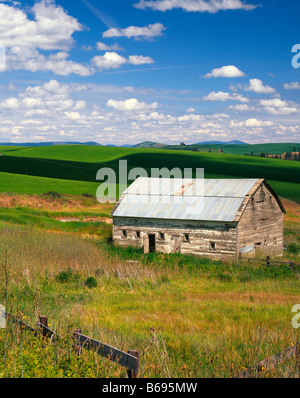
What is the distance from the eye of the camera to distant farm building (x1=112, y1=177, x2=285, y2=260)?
24.8 metres

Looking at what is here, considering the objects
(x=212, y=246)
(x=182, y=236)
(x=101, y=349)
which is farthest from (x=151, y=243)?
(x=101, y=349)

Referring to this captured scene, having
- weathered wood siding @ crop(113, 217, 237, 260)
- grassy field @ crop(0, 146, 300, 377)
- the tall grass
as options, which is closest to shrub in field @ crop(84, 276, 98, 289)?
grassy field @ crop(0, 146, 300, 377)

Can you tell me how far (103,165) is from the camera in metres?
110

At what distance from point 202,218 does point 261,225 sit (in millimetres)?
4325

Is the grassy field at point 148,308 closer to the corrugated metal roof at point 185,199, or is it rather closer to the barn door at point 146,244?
the barn door at point 146,244

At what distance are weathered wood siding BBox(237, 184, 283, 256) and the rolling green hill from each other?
35.6 meters

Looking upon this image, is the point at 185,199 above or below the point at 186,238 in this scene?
above

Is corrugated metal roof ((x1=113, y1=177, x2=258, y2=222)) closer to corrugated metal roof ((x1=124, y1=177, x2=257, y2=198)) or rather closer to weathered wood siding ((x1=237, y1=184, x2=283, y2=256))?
corrugated metal roof ((x1=124, y1=177, x2=257, y2=198))

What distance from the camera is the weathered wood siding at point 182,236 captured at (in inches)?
965

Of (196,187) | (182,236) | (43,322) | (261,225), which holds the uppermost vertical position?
(196,187)

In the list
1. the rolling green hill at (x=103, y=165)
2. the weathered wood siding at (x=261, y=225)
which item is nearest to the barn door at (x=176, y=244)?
the weathered wood siding at (x=261, y=225)

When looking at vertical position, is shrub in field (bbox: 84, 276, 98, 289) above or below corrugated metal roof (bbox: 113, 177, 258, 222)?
below

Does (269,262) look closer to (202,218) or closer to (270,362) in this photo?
(202,218)
